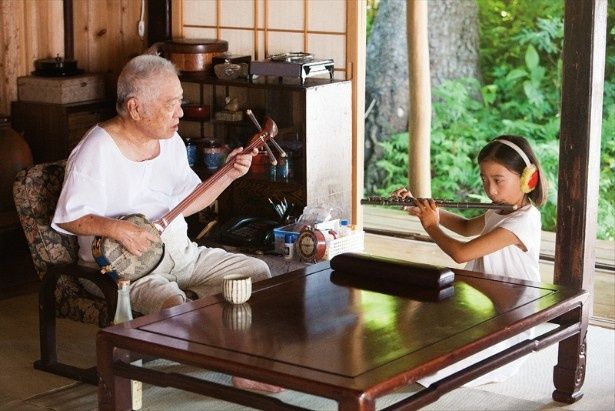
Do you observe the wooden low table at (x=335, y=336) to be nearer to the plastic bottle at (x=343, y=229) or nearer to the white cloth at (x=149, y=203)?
the white cloth at (x=149, y=203)

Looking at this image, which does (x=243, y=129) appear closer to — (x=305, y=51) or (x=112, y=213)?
(x=305, y=51)

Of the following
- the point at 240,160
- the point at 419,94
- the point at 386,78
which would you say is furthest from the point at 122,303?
the point at 386,78

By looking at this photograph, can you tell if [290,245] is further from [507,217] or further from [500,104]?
[500,104]

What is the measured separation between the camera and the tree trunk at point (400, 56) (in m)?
8.13

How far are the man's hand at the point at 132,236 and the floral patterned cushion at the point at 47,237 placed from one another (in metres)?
0.28

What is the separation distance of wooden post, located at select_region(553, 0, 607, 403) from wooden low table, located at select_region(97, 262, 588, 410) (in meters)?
1.13

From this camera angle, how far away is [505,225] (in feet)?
13.1

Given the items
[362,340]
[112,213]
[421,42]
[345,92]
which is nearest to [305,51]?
[345,92]

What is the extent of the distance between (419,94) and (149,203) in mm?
3297

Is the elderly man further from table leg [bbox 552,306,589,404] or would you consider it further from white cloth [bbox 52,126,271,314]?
table leg [bbox 552,306,589,404]

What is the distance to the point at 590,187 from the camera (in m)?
4.79

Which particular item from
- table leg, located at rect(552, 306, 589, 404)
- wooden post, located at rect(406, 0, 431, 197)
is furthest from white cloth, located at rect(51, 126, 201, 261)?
wooden post, located at rect(406, 0, 431, 197)

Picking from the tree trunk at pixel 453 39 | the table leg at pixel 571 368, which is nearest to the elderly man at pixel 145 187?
the table leg at pixel 571 368

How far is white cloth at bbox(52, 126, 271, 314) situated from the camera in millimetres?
3873
